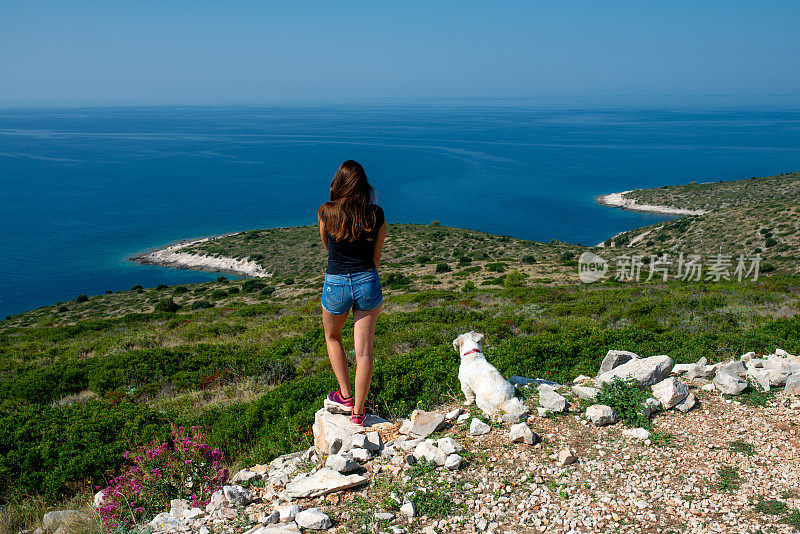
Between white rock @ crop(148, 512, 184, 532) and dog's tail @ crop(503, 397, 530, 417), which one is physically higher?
dog's tail @ crop(503, 397, 530, 417)

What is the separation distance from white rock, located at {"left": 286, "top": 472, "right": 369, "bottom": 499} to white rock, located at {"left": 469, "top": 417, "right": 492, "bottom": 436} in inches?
50.4

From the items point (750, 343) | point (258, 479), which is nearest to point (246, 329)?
point (258, 479)

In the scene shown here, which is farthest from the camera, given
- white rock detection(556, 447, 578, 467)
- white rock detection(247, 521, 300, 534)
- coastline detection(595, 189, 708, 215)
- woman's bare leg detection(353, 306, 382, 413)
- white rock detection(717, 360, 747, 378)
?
coastline detection(595, 189, 708, 215)

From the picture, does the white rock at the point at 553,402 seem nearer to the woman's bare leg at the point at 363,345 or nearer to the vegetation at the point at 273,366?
the vegetation at the point at 273,366

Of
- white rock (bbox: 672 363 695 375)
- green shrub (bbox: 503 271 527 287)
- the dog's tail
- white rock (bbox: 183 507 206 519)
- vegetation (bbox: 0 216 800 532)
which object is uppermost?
the dog's tail

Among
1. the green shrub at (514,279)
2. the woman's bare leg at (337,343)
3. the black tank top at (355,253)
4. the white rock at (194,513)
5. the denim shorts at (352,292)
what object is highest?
the black tank top at (355,253)

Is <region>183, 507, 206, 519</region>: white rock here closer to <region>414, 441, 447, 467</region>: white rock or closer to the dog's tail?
<region>414, 441, 447, 467</region>: white rock

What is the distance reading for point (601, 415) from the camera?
512cm

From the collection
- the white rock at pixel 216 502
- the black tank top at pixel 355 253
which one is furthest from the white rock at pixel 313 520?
the black tank top at pixel 355 253

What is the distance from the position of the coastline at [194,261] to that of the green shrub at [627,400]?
200ft

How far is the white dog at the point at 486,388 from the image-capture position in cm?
534

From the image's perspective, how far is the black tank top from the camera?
15.0 ft

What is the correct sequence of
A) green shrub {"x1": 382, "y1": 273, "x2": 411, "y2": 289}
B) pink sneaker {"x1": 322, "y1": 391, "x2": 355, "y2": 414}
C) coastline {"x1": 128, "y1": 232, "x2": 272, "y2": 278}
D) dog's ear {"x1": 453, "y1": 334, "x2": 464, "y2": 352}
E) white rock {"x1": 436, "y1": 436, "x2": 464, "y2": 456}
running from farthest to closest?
coastline {"x1": 128, "y1": 232, "x2": 272, "y2": 278}, green shrub {"x1": 382, "y1": 273, "x2": 411, "y2": 289}, dog's ear {"x1": 453, "y1": 334, "x2": 464, "y2": 352}, pink sneaker {"x1": 322, "y1": 391, "x2": 355, "y2": 414}, white rock {"x1": 436, "y1": 436, "x2": 464, "y2": 456}

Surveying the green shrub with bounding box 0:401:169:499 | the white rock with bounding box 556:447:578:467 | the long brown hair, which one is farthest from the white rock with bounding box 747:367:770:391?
the green shrub with bounding box 0:401:169:499
